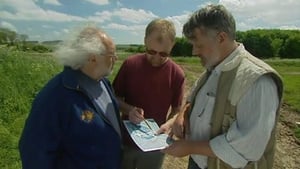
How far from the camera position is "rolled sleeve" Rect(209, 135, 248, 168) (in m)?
2.31

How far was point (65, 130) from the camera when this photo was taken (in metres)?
2.63

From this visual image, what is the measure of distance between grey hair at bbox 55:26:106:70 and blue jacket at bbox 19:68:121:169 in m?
0.07

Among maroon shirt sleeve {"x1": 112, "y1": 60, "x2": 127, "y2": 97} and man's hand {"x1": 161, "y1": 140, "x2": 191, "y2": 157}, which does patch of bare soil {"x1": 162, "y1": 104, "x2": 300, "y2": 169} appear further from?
man's hand {"x1": 161, "y1": 140, "x2": 191, "y2": 157}

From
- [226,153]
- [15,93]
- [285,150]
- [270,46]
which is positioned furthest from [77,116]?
[270,46]

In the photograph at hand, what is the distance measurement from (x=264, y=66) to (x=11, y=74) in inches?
291

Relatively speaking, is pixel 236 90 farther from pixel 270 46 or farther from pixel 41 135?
pixel 270 46

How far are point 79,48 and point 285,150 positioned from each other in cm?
588

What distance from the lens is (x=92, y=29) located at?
2.84 m

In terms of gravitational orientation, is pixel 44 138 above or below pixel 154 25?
below

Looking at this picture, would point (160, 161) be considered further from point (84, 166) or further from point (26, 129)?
point (26, 129)

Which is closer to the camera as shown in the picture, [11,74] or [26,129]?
[26,129]

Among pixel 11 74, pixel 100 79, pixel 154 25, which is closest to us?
pixel 100 79

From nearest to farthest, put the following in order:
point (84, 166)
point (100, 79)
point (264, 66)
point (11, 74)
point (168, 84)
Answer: point (264, 66)
point (84, 166)
point (100, 79)
point (168, 84)
point (11, 74)

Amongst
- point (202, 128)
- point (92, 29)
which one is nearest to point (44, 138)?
point (92, 29)
